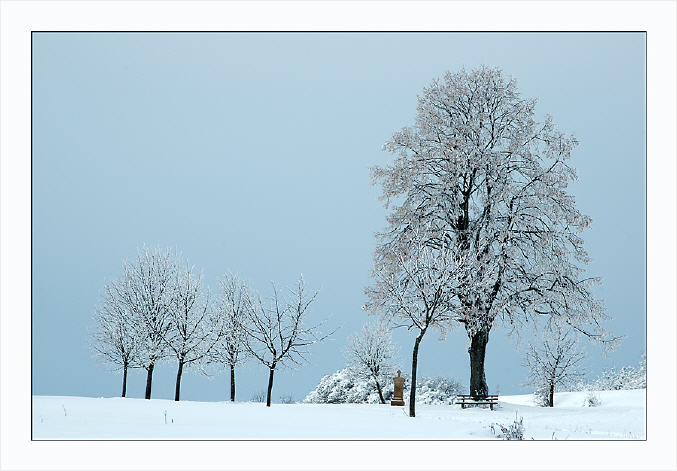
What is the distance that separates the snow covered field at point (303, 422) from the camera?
1491cm

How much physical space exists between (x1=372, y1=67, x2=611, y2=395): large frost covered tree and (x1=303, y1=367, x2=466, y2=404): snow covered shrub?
7.92 meters

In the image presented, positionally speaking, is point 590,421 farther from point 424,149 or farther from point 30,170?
point 30,170

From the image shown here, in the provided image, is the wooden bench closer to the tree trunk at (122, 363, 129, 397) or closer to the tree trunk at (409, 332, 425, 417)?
the tree trunk at (409, 332, 425, 417)

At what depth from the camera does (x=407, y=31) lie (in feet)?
53.6

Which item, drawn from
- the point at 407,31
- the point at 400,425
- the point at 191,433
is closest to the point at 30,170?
the point at 191,433

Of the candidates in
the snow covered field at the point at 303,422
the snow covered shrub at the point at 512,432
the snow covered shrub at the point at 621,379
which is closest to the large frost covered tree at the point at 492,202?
the snow covered field at the point at 303,422

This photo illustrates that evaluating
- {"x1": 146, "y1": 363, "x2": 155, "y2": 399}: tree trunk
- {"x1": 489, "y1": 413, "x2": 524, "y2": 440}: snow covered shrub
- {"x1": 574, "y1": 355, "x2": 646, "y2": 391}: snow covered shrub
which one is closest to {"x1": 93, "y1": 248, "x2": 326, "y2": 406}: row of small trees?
{"x1": 146, "y1": 363, "x2": 155, "y2": 399}: tree trunk

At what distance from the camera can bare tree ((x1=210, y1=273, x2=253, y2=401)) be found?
1247 inches

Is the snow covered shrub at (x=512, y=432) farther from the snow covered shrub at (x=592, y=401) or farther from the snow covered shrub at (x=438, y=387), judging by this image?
the snow covered shrub at (x=592, y=401)

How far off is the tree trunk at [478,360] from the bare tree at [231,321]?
10.5 meters

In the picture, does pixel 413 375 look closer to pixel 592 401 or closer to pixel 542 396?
pixel 592 401

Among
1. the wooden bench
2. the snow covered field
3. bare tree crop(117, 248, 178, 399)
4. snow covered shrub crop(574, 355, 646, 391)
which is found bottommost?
snow covered shrub crop(574, 355, 646, 391)

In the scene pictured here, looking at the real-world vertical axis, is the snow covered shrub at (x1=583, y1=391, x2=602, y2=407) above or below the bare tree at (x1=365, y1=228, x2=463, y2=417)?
below

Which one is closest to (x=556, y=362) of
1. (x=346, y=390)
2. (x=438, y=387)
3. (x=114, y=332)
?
(x=438, y=387)
